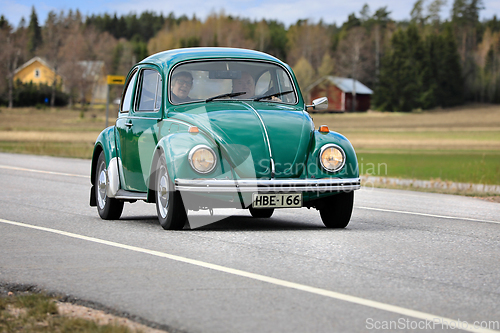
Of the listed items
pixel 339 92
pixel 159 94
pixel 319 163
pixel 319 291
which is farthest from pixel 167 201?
pixel 339 92

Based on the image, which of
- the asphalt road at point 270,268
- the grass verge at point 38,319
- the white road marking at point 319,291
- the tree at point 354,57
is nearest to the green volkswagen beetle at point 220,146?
the asphalt road at point 270,268

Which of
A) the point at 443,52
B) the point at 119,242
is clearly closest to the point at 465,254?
the point at 119,242

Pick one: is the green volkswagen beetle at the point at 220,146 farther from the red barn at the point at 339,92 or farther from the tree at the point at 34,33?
the tree at the point at 34,33

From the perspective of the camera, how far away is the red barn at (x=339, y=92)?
11100 centimetres

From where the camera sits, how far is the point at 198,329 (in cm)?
423

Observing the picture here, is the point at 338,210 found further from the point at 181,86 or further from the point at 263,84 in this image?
the point at 181,86

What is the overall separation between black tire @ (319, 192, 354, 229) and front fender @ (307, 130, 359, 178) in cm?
37

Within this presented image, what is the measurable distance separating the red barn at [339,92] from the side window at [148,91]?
100467 mm

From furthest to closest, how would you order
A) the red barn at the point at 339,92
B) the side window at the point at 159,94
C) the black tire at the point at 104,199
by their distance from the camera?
the red barn at the point at 339,92 → the black tire at the point at 104,199 → the side window at the point at 159,94

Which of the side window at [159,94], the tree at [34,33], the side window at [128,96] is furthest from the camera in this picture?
the tree at [34,33]

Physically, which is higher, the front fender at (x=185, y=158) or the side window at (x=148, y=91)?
the side window at (x=148, y=91)

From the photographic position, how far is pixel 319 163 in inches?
326

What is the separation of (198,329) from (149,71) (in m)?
5.99

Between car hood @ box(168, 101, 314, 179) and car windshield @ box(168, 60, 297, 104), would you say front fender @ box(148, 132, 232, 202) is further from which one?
car windshield @ box(168, 60, 297, 104)
